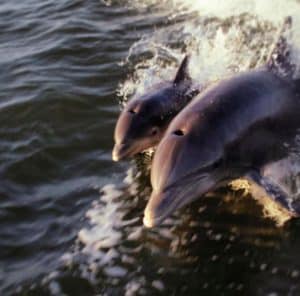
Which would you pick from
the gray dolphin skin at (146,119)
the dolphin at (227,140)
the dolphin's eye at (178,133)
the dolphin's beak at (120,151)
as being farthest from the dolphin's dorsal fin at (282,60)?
the dolphin's beak at (120,151)

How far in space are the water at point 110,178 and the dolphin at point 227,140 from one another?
2.24 feet

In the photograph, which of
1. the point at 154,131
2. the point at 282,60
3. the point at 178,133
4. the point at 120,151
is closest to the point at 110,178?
the point at 120,151

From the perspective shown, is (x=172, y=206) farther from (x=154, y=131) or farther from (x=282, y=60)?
(x=282, y=60)

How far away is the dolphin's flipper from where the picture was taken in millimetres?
7156

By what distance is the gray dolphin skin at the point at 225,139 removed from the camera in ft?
22.1

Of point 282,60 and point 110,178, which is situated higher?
point 282,60

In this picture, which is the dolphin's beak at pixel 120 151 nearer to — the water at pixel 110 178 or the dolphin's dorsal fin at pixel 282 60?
the water at pixel 110 178

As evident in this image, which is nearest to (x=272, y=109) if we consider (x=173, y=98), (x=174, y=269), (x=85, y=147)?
(x=173, y=98)

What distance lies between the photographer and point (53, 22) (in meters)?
15.1

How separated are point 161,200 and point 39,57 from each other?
24.4 feet

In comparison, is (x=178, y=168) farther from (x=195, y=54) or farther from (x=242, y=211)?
(x=195, y=54)

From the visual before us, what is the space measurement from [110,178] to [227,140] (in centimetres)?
228

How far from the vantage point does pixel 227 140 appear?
720 centimetres

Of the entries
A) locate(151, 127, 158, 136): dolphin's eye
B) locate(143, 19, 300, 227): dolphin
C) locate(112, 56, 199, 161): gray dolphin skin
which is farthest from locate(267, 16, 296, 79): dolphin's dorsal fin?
locate(151, 127, 158, 136): dolphin's eye
